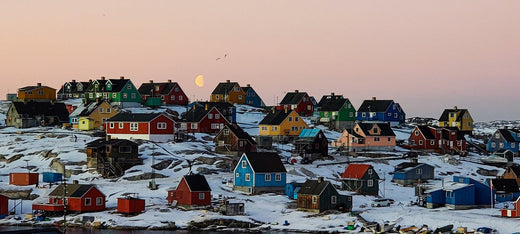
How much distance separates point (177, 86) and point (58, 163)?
5529 cm

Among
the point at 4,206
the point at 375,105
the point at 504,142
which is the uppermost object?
the point at 375,105

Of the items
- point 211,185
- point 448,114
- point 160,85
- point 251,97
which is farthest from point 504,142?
point 211,185

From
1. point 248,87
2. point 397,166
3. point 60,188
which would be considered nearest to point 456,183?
point 397,166

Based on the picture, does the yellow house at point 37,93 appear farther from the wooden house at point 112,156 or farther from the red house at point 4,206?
the red house at point 4,206

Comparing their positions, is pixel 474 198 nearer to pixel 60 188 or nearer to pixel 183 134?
pixel 60 188

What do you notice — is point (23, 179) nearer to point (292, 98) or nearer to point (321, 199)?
point (321, 199)

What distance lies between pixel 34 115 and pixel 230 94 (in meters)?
40.9

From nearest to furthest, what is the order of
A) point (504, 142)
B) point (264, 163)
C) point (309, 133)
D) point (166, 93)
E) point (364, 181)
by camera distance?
1. point (364, 181)
2. point (264, 163)
3. point (309, 133)
4. point (504, 142)
5. point (166, 93)

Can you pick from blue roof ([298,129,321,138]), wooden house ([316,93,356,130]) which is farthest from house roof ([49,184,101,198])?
wooden house ([316,93,356,130])

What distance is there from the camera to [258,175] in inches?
3585

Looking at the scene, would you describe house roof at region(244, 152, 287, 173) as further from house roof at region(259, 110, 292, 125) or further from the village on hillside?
house roof at region(259, 110, 292, 125)

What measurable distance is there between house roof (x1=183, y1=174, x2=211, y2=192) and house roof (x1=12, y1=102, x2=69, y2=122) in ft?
192

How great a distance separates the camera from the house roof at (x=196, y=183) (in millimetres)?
82250

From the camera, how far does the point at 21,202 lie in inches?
3374
